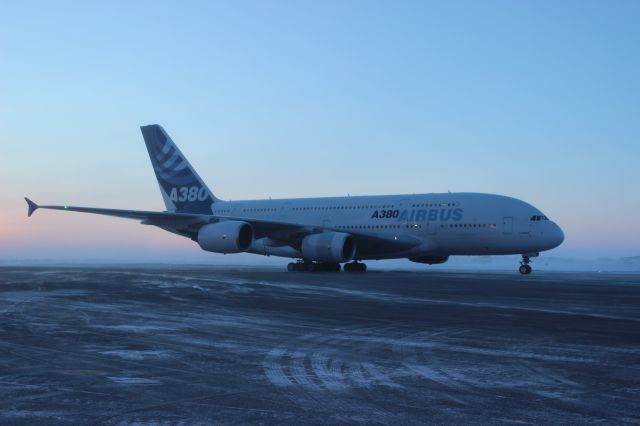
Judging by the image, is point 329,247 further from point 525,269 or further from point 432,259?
point 525,269

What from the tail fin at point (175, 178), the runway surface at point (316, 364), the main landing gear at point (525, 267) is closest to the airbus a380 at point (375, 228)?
the main landing gear at point (525, 267)

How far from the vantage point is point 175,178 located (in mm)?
42094

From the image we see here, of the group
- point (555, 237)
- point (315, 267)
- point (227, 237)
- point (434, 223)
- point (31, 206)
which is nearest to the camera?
point (555, 237)

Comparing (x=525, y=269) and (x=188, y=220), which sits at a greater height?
(x=188, y=220)

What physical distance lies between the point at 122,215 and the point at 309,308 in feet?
78.1

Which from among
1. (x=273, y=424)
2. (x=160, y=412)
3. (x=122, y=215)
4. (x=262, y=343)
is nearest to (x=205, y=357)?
(x=262, y=343)

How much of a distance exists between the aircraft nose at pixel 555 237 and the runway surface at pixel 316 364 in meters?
17.2

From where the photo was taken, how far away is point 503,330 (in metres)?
9.20

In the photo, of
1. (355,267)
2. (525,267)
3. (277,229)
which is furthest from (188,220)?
(525,267)

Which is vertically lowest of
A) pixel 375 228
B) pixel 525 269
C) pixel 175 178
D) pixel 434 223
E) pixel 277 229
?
pixel 525 269

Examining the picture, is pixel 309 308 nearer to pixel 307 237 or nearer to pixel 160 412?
pixel 160 412

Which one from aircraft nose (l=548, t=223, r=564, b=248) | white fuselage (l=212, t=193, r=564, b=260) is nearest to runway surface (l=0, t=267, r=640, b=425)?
aircraft nose (l=548, t=223, r=564, b=248)

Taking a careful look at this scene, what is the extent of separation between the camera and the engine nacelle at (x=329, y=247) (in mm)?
30844

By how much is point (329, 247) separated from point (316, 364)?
80.2ft
